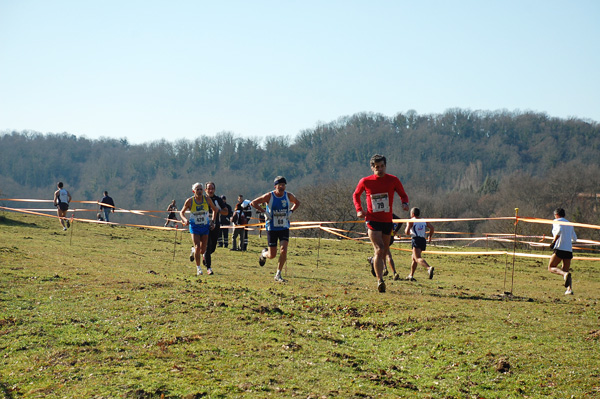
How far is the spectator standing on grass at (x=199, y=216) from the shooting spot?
13.7 metres

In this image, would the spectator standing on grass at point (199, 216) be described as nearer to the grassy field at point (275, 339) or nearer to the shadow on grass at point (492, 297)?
the grassy field at point (275, 339)

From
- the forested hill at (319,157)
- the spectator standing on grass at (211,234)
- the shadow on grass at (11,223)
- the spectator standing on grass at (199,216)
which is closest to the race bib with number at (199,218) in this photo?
the spectator standing on grass at (199,216)

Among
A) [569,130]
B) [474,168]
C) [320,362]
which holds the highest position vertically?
[569,130]

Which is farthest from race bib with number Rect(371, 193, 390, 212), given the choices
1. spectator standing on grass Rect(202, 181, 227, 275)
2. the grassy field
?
spectator standing on grass Rect(202, 181, 227, 275)

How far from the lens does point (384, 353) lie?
7.60m

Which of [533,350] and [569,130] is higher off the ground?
[569,130]

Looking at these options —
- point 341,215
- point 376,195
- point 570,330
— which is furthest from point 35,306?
point 341,215

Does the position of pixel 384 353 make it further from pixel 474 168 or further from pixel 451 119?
pixel 451 119

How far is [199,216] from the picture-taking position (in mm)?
13703

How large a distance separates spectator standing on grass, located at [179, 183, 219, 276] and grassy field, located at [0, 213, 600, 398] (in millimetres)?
892

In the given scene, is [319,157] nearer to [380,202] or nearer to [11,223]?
[11,223]

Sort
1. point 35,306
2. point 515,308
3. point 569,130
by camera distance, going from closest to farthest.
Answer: point 35,306 < point 515,308 < point 569,130

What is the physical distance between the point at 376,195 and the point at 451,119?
154 meters

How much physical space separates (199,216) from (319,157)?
14159 centimetres
